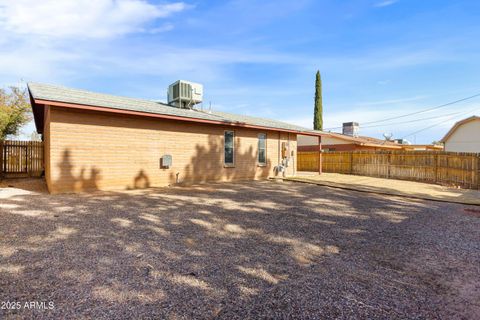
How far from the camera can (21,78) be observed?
69.6 feet

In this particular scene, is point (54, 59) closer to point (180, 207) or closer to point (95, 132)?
point (95, 132)

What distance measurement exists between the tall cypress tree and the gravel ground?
2794 centimetres

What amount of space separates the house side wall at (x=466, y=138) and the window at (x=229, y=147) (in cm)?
2416

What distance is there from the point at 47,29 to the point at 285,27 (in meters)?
9.71

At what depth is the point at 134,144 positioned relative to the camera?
388 inches

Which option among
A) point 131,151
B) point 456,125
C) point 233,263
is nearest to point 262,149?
point 131,151

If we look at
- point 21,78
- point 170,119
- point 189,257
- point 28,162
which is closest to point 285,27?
point 170,119

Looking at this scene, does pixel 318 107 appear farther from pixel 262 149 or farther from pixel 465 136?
pixel 262 149

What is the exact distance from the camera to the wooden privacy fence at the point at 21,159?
1332cm

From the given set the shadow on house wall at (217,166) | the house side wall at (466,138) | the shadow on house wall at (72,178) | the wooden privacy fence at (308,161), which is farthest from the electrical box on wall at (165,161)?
the house side wall at (466,138)

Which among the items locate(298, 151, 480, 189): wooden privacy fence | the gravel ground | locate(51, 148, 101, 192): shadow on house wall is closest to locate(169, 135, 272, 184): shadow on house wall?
locate(51, 148, 101, 192): shadow on house wall

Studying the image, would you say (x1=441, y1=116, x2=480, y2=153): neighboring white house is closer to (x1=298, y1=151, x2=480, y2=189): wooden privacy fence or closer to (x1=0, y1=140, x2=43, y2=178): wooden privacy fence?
(x1=298, y1=151, x2=480, y2=189): wooden privacy fence

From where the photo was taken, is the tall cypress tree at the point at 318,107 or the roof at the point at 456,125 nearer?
the roof at the point at 456,125

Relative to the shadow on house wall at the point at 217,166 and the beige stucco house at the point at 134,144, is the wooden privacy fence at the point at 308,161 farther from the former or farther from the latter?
the shadow on house wall at the point at 217,166
